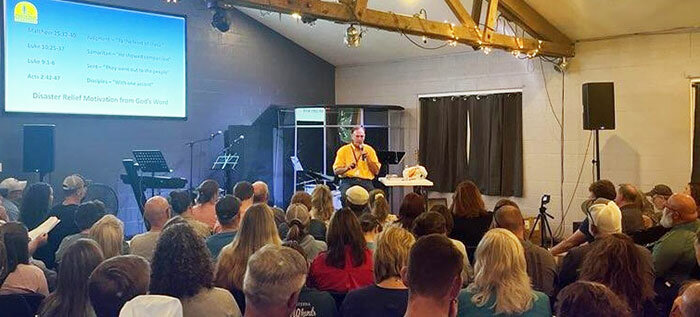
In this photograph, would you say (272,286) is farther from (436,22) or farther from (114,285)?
(436,22)

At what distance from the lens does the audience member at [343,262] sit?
309 cm

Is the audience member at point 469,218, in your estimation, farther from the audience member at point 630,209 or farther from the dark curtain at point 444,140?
the dark curtain at point 444,140

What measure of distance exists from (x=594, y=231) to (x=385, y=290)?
180 cm

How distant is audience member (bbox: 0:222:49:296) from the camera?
2.78m

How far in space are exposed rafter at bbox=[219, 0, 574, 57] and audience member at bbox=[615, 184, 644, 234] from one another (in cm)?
280

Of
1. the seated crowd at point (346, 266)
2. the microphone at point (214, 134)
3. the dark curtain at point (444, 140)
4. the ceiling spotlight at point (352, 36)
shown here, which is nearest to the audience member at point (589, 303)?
the seated crowd at point (346, 266)

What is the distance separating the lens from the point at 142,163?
781 cm

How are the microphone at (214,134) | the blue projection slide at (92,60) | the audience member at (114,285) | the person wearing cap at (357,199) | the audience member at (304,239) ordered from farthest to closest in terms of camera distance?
the microphone at (214,134)
the blue projection slide at (92,60)
the person wearing cap at (357,199)
the audience member at (304,239)
the audience member at (114,285)

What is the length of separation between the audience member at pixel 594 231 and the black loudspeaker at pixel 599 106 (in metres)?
3.87

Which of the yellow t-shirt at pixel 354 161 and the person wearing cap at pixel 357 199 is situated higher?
the yellow t-shirt at pixel 354 161

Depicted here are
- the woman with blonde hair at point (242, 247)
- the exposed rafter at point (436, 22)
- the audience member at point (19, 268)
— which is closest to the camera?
the audience member at point (19, 268)

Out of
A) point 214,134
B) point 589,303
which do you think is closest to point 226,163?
point 214,134

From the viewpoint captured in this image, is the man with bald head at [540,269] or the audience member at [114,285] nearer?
the audience member at [114,285]

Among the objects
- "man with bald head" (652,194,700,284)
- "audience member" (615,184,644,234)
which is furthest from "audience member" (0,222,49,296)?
"audience member" (615,184,644,234)
